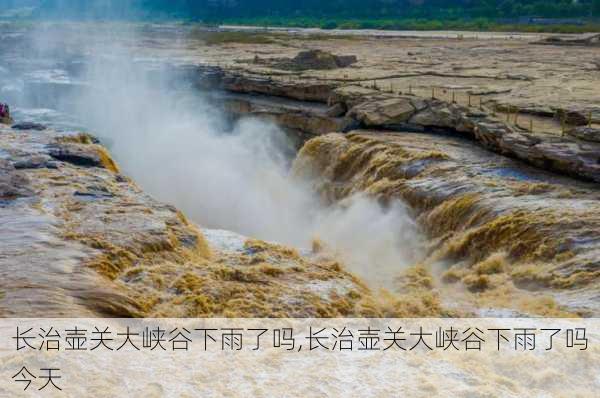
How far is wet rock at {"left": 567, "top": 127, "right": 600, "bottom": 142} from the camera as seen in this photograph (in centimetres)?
1395

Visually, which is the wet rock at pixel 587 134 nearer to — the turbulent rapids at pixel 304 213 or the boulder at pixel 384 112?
the turbulent rapids at pixel 304 213

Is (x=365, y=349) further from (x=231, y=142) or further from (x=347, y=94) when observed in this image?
(x=231, y=142)

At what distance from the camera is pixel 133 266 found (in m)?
9.76

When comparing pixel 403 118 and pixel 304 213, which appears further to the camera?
pixel 403 118

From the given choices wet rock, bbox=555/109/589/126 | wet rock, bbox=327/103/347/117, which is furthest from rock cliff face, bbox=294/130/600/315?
wet rock, bbox=327/103/347/117

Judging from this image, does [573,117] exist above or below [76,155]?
above

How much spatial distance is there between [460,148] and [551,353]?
30.4 ft

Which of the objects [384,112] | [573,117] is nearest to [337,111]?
[384,112]

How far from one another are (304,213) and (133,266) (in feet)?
30.3

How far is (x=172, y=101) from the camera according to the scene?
98.3ft

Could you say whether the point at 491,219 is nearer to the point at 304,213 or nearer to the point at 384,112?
the point at 304,213

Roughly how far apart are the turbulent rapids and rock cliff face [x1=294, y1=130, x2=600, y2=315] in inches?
1.5

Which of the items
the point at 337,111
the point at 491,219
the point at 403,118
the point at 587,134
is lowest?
the point at 491,219

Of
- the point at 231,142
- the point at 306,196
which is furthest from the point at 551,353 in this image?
the point at 231,142
